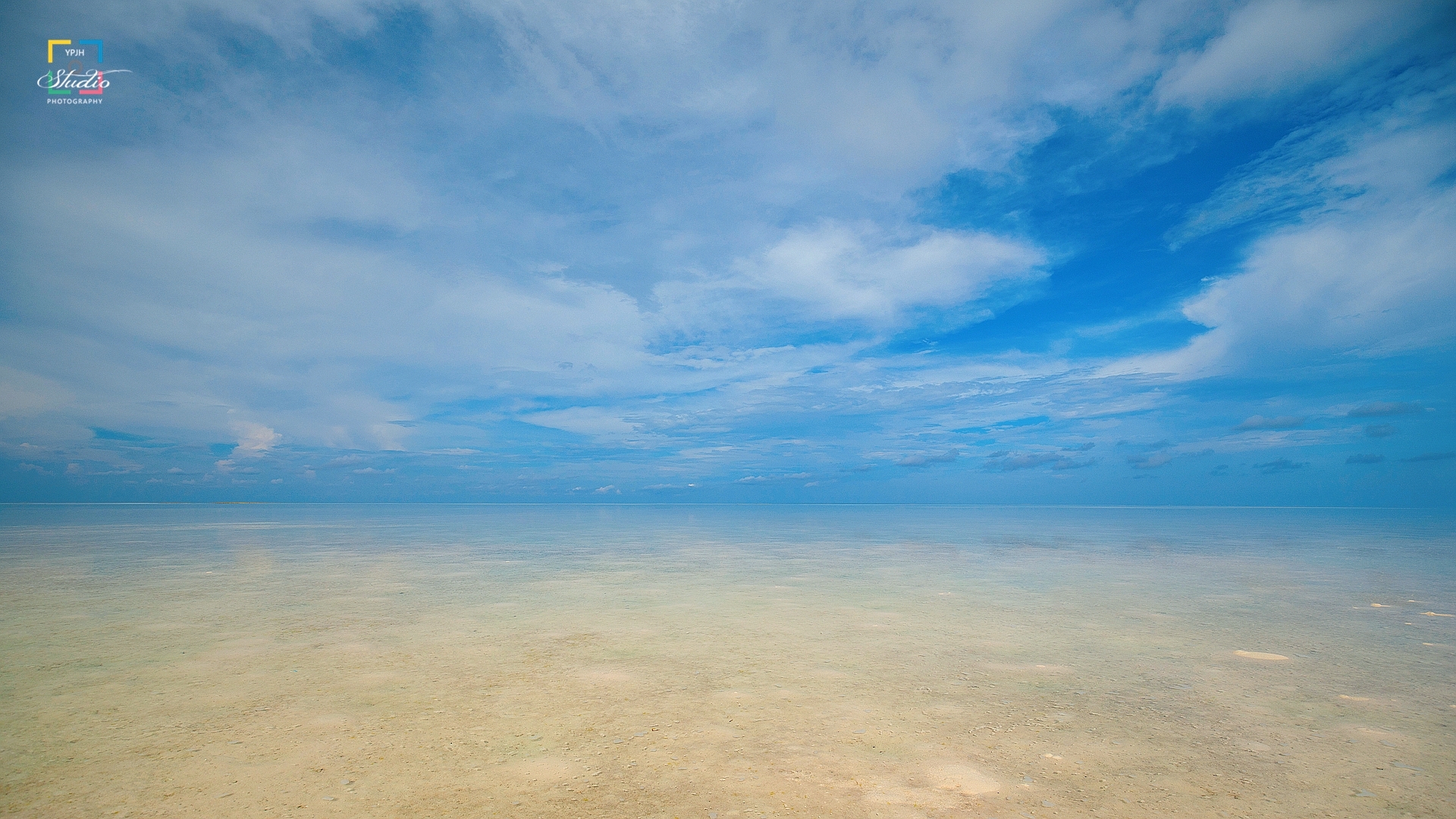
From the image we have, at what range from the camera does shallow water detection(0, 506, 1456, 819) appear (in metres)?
3.46

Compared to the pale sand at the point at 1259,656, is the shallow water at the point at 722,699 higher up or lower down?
higher up

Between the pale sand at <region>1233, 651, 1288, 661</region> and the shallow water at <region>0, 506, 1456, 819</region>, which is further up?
the shallow water at <region>0, 506, 1456, 819</region>

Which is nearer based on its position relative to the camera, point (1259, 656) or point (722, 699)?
point (722, 699)

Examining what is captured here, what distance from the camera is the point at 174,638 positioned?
272 inches

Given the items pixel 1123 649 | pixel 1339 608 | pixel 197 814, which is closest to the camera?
pixel 197 814

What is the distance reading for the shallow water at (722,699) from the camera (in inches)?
136

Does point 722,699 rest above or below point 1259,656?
above

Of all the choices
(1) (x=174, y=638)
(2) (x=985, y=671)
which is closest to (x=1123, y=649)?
(2) (x=985, y=671)

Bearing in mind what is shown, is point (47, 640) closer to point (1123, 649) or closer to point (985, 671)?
point (985, 671)

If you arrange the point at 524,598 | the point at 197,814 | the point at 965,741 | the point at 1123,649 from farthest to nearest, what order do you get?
the point at 524,598
the point at 1123,649
the point at 965,741
the point at 197,814

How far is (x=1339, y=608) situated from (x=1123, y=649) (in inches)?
219

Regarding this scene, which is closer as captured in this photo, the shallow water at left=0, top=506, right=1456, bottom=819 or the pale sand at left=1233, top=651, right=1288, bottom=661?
the shallow water at left=0, top=506, right=1456, bottom=819

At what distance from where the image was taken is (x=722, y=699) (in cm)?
503

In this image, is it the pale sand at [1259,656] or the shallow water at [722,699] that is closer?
the shallow water at [722,699]
